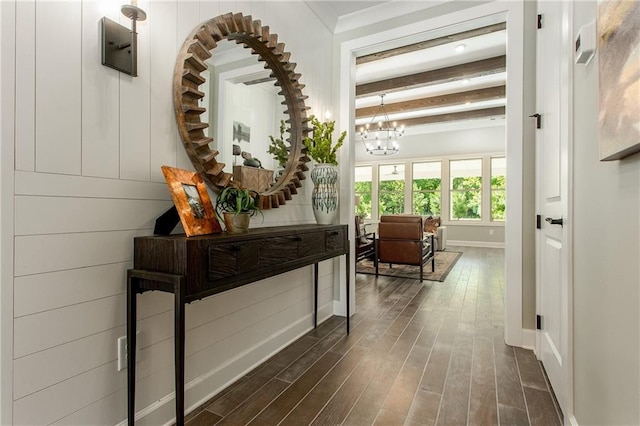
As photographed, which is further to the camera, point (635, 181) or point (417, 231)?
point (417, 231)

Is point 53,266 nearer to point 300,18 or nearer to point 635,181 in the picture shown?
point 635,181

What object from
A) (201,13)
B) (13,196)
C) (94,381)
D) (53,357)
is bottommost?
(94,381)

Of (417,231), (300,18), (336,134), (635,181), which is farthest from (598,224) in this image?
(417,231)

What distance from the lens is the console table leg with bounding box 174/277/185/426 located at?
1190 millimetres

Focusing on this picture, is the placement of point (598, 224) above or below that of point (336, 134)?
below

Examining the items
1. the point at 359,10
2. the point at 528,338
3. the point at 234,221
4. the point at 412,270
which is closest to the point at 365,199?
the point at 412,270

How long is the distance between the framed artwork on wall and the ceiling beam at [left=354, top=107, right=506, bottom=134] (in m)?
6.75

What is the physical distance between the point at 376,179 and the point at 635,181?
8.71 m

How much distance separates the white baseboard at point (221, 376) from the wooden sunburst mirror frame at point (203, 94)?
3.13 ft

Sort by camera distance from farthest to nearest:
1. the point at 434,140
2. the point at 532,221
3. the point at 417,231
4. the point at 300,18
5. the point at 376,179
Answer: the point at 376,179, the point at 434,140, the point at 417,231, the point at 300,18, the point at 532,221

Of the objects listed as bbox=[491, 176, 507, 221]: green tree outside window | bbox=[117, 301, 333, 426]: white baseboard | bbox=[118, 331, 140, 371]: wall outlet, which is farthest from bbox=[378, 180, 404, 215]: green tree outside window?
bbox=[118, 331, 140, 371]: wall outlet

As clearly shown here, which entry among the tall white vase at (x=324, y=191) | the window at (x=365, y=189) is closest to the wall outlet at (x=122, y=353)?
the tall white vase at (x=324, y=191)

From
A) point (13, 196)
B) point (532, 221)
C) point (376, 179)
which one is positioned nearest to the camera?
point (13, 196)

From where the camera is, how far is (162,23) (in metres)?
1.50
